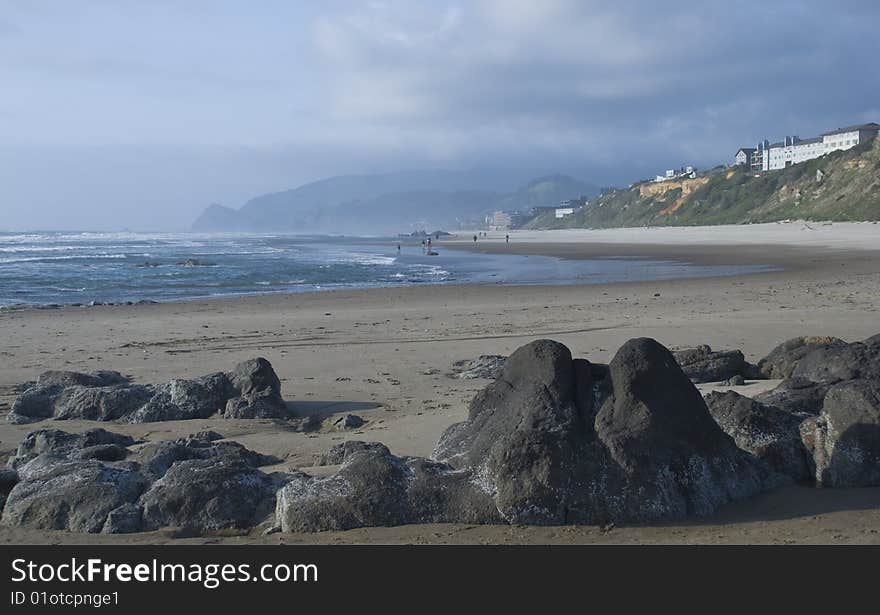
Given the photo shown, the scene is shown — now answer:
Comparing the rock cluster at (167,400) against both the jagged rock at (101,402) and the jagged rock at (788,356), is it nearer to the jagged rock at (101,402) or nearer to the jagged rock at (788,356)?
the jagged rock at (101,402)

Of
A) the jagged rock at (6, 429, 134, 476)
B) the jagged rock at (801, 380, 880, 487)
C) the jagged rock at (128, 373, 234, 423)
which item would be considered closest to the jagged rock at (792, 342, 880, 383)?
the jagged rock at (801, 380, 880, 487)

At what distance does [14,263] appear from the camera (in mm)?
50812

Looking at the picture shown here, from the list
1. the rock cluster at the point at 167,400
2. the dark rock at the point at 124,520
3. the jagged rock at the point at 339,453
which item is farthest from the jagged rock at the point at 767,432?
the rock cluster at the point at 167,400

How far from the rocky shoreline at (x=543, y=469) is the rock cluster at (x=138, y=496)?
0.04 ft

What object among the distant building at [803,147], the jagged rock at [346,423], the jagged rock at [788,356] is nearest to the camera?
the jagged rock at [346,423]

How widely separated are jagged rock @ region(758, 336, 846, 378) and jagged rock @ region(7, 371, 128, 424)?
920 cm

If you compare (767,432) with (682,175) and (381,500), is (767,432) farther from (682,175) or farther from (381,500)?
(682,175)

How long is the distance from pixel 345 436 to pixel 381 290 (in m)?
21.8

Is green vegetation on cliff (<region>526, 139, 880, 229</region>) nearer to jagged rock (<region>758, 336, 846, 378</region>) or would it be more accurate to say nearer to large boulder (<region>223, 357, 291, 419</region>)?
jagged rock (<region>758, 336, 846, 378</region>)

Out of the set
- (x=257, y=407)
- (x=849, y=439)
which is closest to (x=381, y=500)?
(x=849, y=439)

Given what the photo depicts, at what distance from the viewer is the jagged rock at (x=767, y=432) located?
6246mm
